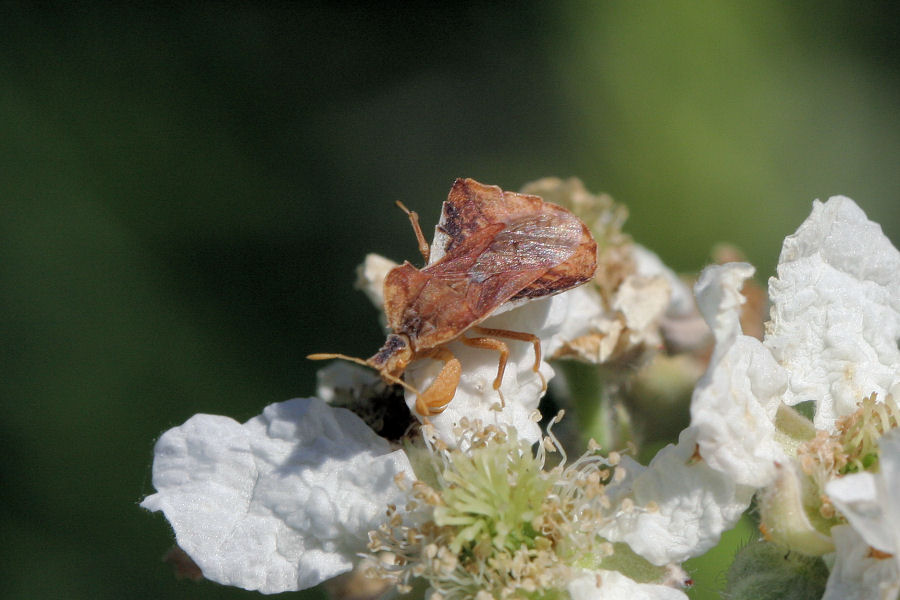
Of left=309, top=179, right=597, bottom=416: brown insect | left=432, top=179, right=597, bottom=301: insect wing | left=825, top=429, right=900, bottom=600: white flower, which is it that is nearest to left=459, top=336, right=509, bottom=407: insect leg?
left=309, top=179, right=597, bottom=416: brown insect

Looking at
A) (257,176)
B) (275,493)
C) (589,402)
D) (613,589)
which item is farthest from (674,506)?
(257,176)

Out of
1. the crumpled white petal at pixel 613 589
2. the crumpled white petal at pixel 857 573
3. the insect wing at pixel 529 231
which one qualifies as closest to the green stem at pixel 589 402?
the insect wing at pixel 529 231

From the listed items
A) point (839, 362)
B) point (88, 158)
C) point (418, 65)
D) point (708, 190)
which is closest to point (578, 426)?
point (839, 362)

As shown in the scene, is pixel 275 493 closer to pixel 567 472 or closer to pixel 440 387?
pixel 440 387

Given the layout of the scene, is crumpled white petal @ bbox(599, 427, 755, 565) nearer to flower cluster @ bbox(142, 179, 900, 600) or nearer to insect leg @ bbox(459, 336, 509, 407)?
flower cluster @ bbox(142, 179, 900, 600)

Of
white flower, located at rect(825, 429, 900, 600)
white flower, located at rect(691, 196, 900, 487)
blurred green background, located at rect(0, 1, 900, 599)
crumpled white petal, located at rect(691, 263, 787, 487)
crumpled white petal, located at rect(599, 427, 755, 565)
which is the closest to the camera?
white flower, located at rect(825, 429, 900, 600)
